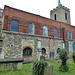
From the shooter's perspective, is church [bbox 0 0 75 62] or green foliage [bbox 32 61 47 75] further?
church [bbox 0 0 75 62]

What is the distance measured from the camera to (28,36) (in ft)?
43.2

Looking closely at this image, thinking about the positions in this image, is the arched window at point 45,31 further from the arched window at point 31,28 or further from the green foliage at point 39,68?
the green foliage at point 39,68

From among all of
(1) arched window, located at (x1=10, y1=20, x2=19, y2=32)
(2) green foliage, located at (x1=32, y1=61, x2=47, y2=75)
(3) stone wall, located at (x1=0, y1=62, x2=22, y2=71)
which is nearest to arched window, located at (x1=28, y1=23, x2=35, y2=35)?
(1) arched window, located at (x1=10, y1=20, x2=19, y2=32)

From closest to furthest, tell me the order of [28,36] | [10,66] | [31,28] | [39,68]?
[39,68]
[10,66]
[28,36]
[31,28]

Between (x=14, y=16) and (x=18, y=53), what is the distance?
6745 millimetres

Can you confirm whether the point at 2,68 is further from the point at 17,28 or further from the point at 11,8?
the point at 11,8

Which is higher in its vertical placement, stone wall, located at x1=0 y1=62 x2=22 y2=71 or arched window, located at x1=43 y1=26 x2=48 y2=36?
arched window, located at x1=43 y1=26 x2=48 y2=36

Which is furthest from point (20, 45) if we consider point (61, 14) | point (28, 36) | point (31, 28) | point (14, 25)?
point (61, 14)

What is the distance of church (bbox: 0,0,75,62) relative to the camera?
1130 cm

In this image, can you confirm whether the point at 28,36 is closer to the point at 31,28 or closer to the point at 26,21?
the point at 31,28

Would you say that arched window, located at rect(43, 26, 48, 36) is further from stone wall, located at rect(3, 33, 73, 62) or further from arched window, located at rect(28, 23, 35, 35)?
arched window, located at rect(28, 23, 35, 35)

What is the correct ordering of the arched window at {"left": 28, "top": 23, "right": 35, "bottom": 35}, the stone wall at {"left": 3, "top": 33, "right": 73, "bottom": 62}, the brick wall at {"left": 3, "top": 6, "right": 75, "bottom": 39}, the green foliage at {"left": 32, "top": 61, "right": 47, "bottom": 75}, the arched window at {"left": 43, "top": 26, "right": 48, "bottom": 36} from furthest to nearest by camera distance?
the arched window at {"left": 43, "top": 26, "right": 48, "bottom": 36}, the arched window at {"left": 28, "top": 23, "right": 35, "bottom": 35}, the brick wall at {"left": 3, "top": 6, "right": 75, "bottom": 39}, the stone wall at {"left": 3, "top": 33, "right": 73, "bottom": 62}, the green foliage at {"left": 32, "top": 61, "right": 47, "bottom": 75}

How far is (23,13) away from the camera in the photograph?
13320 mm

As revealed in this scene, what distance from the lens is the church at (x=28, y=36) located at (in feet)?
37.1
